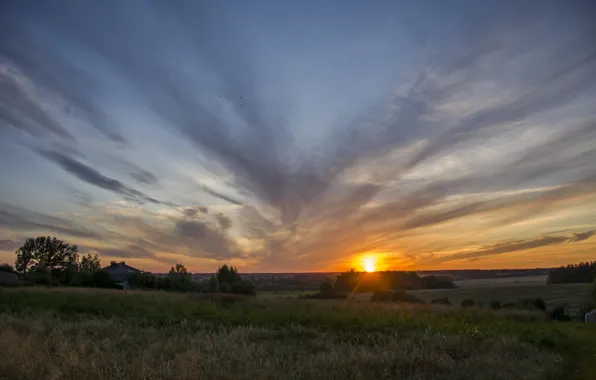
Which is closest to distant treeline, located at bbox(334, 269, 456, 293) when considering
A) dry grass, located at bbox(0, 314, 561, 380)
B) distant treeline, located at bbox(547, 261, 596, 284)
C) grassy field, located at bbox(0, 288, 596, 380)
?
distant treeline, located at bbox(547, 261, 596, 284)

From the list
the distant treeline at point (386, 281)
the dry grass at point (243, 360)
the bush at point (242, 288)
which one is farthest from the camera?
the distant treeline at point (386, 281)

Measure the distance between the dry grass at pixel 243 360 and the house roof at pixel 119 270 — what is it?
2904 inches

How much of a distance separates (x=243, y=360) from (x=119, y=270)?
3453 inches

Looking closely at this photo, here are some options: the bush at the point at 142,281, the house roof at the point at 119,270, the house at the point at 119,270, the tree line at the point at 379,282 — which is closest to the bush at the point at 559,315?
the tree line at the point at 379,282

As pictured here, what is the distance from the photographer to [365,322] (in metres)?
22.1

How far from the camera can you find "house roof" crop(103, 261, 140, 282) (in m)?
81.5

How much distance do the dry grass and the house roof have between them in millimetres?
73758

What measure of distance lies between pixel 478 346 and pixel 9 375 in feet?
42.1

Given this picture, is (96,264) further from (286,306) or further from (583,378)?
(583,378)

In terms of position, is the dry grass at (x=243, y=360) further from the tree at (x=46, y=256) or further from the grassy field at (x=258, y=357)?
the tree at (x=46, y=256)

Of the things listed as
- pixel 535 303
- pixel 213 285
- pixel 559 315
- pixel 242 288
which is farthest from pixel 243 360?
pixel 213 285

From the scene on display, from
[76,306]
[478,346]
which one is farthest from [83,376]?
[76,306]

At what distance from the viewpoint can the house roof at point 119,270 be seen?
81500 mm

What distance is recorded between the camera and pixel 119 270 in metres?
87.6
